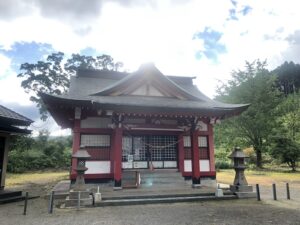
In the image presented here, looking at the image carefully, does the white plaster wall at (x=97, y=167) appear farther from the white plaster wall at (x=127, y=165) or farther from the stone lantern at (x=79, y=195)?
the stone lantern at (x=79, y=195)

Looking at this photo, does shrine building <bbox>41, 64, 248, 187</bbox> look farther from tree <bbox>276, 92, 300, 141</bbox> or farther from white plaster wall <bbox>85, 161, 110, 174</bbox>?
tree <bbox>276, 92, 300, 141</bbox>

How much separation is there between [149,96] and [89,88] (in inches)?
165

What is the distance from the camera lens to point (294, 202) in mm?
10688

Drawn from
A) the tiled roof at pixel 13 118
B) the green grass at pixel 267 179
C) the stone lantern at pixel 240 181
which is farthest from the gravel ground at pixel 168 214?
the green grass at pixel 267 179

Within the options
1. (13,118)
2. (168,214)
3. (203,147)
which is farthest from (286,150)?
(13,118)

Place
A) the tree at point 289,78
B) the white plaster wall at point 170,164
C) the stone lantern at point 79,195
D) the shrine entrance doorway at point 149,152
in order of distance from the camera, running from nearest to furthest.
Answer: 1. the stone lantern at point 79,195
2. the shrine entrance doorway at point 149,152
3. the white plaster wall at point 170,164
4. the tree at point 289,78

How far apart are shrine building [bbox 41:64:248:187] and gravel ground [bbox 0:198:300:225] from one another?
3105mm

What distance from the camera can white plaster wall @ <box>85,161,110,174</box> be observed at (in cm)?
1281

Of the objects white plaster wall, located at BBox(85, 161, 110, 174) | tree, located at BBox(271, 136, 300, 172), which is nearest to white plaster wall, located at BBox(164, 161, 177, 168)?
white plaster wall, located at BBox(85, 161, 110, 174)

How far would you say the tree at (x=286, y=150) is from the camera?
25.8 m

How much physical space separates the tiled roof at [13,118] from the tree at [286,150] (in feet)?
78.0

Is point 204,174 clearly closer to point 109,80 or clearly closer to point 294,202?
point 294,202

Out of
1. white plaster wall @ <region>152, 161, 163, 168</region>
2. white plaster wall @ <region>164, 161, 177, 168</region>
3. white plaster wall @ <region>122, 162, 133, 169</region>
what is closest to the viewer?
white plaster wall @ <region>122, 162, 133, 169</region>

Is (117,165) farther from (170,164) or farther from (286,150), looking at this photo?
(286,150)
